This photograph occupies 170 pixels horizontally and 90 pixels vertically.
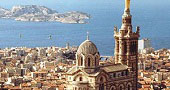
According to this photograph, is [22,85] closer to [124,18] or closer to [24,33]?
[124,18]

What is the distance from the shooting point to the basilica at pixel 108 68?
50.3 metres

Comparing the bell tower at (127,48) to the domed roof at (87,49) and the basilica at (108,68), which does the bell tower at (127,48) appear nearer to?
the basilica at (108,68)

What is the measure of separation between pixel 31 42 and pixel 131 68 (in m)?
105

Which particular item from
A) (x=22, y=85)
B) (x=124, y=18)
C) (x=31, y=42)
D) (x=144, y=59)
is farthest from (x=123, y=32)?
(x=31, y=42)

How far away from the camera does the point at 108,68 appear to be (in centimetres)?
5316

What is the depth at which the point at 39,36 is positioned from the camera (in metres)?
175

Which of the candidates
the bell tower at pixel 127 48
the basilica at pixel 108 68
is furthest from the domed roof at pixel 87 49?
the bell tower at pixel 127 48

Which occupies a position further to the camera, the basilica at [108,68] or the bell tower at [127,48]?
the bell tower at [127,48]

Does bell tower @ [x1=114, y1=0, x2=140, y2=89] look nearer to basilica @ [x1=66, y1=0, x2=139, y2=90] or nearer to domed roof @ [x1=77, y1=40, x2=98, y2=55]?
basilica @ [x1=66, y1=0, x2=139, y2=90]

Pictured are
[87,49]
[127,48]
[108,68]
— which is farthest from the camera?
[127,48]

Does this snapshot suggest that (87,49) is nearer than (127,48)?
Yes

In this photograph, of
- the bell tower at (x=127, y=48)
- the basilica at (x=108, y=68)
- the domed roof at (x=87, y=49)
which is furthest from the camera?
the bell tower at (x=127, y=48)

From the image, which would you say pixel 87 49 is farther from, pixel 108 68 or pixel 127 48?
pixel 127 48

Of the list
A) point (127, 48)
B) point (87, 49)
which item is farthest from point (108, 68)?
point (127, 48)
